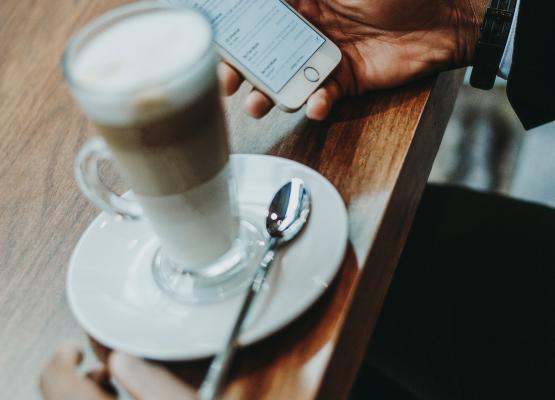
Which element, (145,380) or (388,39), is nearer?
(145,380)

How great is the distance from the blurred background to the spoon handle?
0.94 metres

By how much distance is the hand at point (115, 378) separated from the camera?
40 centimetres

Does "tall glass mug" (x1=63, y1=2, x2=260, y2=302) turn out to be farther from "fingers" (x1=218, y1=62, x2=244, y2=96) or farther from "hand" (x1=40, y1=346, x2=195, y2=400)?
"fingers" (x1=218, y1=62, x2=244, y2=96)

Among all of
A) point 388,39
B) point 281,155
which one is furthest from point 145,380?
point 388,39

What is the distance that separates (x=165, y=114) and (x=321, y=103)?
0.90 feet

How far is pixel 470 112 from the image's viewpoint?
4.77ft

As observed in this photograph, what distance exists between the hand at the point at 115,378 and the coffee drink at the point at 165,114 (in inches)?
4.3

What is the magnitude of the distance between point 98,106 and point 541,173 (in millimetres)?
1074

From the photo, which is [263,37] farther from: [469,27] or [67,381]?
[67,381]

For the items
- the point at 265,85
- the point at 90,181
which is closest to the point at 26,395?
the point at 90,181

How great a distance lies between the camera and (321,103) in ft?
1.98

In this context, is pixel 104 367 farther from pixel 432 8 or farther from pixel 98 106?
pixel 432 8

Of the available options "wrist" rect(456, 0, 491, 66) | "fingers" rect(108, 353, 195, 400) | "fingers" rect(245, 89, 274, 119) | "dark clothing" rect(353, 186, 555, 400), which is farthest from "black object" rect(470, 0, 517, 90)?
"fingers" rect(108, 353, 195, 400)

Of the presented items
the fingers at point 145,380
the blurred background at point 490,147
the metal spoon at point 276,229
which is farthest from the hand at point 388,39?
the blurred background at point 490,147
